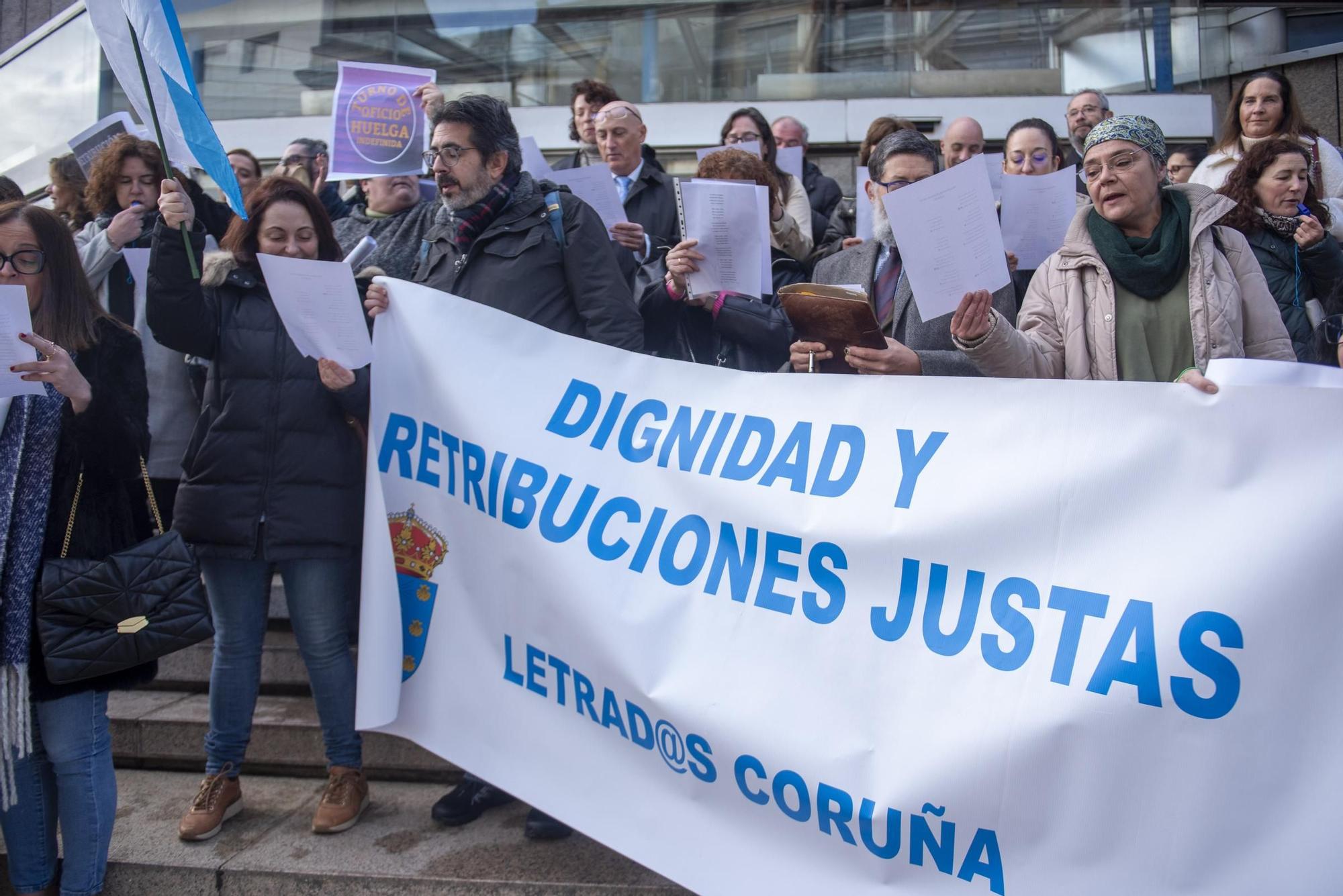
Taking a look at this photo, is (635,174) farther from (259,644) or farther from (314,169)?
(259,644)

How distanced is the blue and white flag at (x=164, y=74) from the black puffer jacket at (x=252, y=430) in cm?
29

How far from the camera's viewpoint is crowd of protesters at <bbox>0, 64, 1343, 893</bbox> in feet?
9.97

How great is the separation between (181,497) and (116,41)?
129 centimetres

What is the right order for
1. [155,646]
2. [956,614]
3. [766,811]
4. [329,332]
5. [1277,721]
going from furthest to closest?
[329,332] → [155,646] → [766,811] → [956,614] → [1277,721]

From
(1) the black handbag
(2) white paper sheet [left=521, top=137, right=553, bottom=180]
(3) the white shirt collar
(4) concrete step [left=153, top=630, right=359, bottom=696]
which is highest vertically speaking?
(2) white paper sheet [left=521, top=137, right=553, bottom=180]

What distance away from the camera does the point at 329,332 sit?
3.33 meters

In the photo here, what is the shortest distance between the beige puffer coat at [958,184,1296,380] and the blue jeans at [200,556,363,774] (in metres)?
2.00

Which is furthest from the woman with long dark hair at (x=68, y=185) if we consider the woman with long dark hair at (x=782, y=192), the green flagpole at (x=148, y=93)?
the woman with long dark hair at (x=782, y=192)

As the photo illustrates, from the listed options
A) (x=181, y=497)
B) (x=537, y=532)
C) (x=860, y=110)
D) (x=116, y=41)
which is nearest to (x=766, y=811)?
(x=537, y=532)

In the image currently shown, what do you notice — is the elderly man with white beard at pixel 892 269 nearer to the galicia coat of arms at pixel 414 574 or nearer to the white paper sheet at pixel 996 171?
the white paper sheet at pixel 996 171

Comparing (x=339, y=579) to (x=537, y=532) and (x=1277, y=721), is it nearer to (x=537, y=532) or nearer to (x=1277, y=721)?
(x=537, y=532)

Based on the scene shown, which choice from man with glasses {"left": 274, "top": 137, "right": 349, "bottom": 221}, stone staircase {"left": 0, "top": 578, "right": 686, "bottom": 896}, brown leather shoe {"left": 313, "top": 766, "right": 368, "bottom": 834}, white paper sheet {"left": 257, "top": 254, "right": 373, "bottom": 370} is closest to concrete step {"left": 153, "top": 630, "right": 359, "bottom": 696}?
stone staircase {"left": 0, "top": 578, "right": 686, "bottom": 896}

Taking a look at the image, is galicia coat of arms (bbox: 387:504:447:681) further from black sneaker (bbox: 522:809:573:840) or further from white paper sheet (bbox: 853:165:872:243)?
white paper sheet (bbox: 853:165:872:243)

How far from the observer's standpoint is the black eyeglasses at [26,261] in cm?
305
